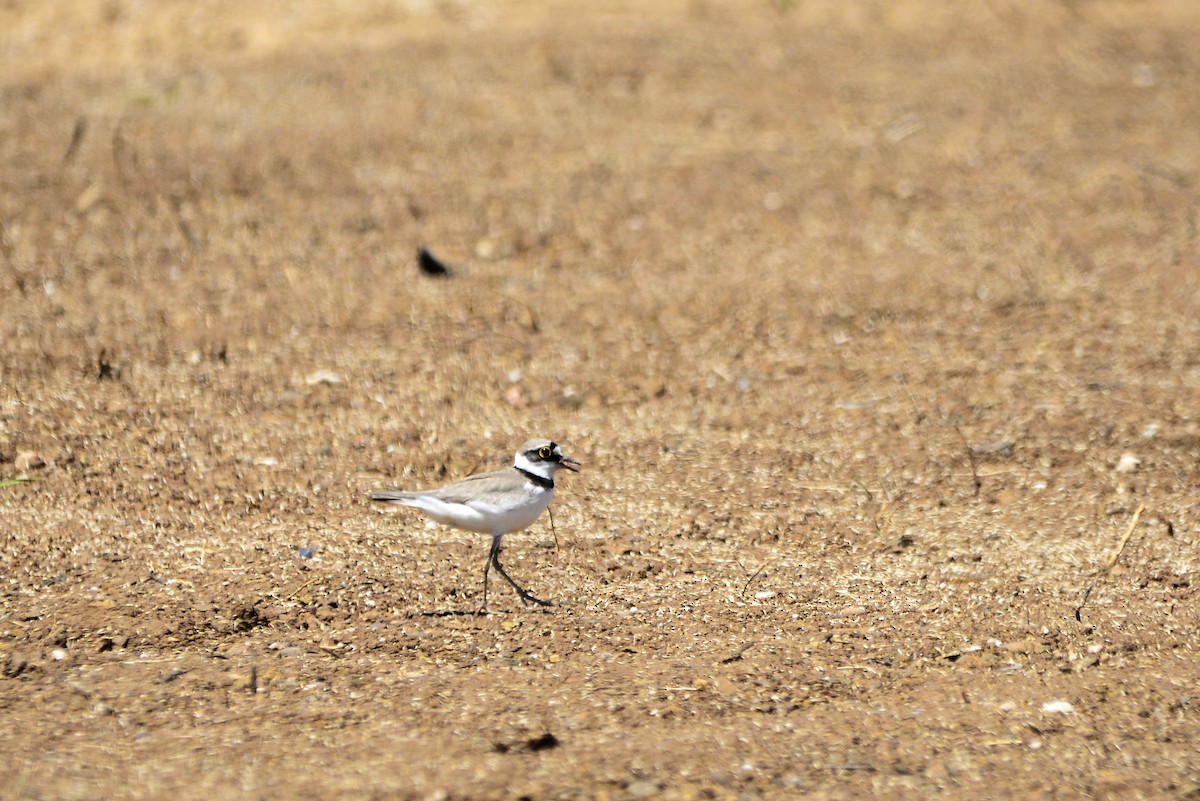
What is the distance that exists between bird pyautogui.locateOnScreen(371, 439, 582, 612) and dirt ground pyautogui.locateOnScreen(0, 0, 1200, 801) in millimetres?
377

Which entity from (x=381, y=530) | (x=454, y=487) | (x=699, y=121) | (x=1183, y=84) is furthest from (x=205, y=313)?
(x=1183, y=84)

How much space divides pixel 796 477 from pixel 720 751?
239 cm

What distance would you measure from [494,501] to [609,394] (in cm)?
237

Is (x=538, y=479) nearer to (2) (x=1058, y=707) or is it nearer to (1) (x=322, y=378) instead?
(2) (x=1058, y=707)

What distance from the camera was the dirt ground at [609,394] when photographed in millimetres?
4305

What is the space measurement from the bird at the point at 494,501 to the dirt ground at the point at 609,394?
38 cm

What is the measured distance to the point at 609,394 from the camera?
7.11 metres

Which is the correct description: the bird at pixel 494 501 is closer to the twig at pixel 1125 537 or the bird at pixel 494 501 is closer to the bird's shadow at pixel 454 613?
the bird's shadow at pixel 454 613

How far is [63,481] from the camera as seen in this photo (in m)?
5.89

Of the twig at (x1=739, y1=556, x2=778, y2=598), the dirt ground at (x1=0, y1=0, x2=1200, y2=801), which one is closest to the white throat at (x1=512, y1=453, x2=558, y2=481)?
the dirt ground at (x1=0, y1=0, x2=1200, y2=801)

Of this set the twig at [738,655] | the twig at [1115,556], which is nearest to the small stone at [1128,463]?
the twig at [1115,556]

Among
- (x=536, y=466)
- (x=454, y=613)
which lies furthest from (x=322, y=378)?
(x=454, y=613)

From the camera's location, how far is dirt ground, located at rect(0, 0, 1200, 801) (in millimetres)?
4305

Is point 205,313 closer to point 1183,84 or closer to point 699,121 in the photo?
point 699,121
